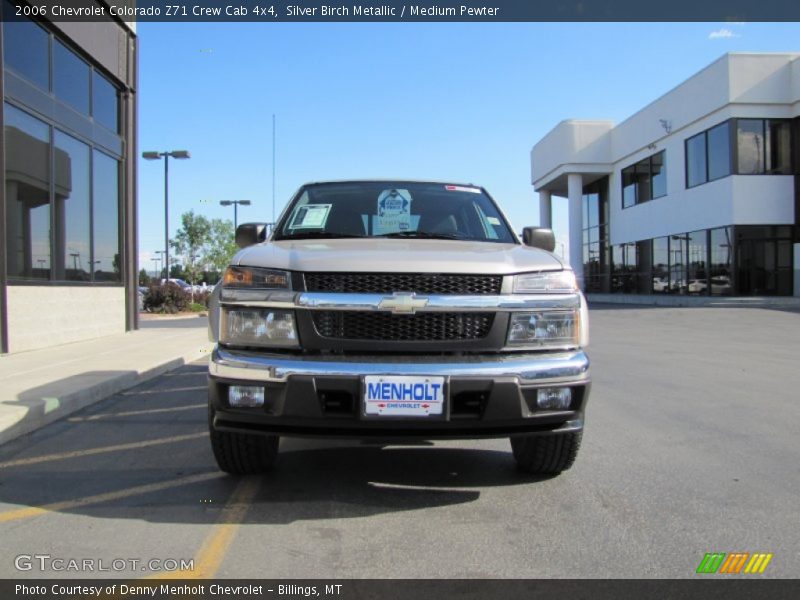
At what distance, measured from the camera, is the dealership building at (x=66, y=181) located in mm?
9883

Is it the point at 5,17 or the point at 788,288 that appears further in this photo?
the point at 788,288

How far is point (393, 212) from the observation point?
4.96 meters

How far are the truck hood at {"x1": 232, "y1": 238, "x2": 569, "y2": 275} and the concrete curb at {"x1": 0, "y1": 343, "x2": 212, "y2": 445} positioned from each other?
2976 mm

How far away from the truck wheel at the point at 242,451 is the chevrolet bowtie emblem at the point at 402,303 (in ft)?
3.58

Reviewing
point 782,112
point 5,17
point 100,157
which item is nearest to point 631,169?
point 782,112

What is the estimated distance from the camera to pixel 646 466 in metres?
4.42

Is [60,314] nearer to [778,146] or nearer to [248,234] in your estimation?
[248,234]

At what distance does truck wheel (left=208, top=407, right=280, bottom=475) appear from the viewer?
3.86 m

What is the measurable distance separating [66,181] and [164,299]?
50.3 feet

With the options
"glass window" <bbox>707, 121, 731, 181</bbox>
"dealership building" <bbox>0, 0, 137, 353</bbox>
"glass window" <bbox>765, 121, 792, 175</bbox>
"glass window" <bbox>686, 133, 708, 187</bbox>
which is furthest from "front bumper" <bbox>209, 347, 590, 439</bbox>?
"glass window" <bbox>686, 133, 708, 187</bbox>

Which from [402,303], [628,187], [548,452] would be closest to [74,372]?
[402,303]

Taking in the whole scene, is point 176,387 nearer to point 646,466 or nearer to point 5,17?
point 646,466

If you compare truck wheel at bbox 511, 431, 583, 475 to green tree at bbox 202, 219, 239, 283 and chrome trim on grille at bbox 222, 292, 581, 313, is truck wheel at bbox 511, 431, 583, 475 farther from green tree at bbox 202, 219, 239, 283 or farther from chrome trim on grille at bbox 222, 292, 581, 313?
green tree at bbox 202, 219, 239, 283
